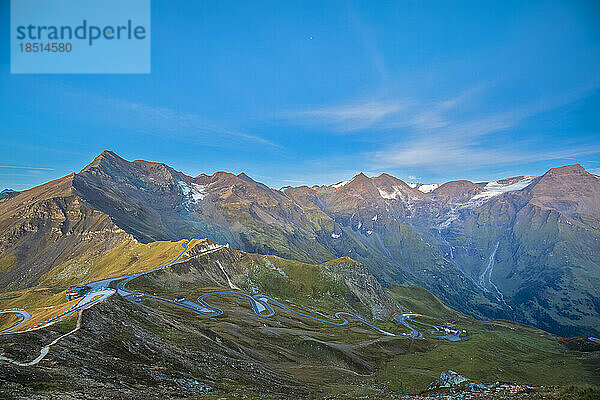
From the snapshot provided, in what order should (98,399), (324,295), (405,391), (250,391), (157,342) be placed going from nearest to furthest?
(98,399) < (250,391) < (157,342) < (405,391) < (324,295)

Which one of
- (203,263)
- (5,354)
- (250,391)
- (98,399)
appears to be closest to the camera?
(98,399)

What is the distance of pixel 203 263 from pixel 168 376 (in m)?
139

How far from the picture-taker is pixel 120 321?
50.7 m

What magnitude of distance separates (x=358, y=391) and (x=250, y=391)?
23.6 metres

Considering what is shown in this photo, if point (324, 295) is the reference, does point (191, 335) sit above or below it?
above

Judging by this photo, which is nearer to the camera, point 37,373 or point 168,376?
point 37,373

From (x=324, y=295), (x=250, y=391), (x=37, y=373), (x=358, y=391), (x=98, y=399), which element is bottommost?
(x=324, y=295)

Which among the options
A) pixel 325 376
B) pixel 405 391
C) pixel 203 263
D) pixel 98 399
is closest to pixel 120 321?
pixel 98 399

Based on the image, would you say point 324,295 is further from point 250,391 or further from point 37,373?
point 37,373

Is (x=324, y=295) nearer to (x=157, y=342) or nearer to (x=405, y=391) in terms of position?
(x=405, y=391)

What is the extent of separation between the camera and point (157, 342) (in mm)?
48969

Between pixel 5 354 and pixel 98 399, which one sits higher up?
pixel 5 354

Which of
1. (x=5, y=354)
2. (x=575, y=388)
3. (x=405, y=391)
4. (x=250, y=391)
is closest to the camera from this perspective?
(x=5, y=354)

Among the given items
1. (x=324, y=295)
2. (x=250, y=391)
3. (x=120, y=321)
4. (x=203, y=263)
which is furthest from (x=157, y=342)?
(x=324, y=295)
